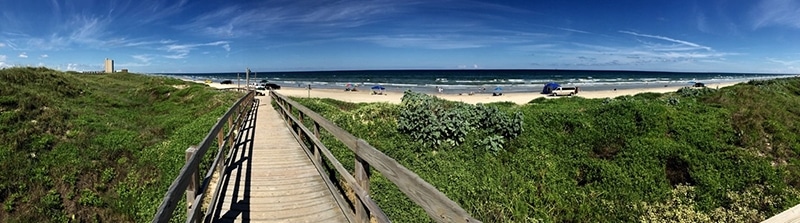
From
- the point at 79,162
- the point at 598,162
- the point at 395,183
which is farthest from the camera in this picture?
the point at 79,162

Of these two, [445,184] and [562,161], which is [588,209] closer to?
[562,161]

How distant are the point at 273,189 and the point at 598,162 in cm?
609

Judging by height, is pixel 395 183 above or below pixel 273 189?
above

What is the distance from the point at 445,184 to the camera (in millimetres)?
6379

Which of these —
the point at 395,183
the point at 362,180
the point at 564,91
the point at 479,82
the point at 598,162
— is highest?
the point at 479,82

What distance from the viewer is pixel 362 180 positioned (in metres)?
3.12

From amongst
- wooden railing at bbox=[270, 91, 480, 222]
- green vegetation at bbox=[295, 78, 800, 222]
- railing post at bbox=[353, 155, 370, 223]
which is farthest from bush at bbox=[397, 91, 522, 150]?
railing post at bbox=[353, 155, 370, 223]

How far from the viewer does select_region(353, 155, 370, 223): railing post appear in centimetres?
309

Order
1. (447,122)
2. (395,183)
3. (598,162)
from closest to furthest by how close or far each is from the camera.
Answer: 1. (395,183)
2. (598,162)
3. (447,122)

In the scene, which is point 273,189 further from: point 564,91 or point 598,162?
point 564,91

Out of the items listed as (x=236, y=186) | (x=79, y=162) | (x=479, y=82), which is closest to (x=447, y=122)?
(x=236, y=186)

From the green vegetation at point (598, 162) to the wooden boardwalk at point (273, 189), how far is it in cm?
105

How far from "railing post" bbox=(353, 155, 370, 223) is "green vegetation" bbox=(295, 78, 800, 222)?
2.40 m

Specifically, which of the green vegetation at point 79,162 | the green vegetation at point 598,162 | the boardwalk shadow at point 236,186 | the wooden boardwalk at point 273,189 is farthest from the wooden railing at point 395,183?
the green vegetation at point 79,162
